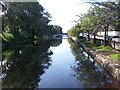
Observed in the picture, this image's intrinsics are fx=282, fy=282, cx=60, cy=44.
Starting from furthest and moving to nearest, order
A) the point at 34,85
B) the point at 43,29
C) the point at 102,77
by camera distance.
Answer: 1. the point at 43,29
2. the point at 102,77
3. the point at 34,85

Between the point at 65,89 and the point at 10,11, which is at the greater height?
the point at 10,11

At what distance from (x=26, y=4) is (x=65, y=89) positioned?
148ft

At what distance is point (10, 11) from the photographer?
4666cm

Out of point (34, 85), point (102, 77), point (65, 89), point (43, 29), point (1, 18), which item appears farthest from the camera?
point (43, 29)

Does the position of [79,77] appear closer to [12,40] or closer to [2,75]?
[2,75]

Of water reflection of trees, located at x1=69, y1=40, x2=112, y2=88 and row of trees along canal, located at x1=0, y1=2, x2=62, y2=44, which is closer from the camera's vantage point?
water reflection of trees, located at x1=69, y1=40, x2=112, y2=88

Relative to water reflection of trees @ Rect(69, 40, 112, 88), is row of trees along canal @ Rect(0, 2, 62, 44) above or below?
above

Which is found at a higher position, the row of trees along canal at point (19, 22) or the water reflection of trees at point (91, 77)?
the row of trees along canal at point (19, 22)

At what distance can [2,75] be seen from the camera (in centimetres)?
1898

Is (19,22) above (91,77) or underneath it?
above

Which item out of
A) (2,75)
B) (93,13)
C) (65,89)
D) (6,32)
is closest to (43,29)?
(6,32)

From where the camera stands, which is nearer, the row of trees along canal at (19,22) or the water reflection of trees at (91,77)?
the water reflection of trees at (91,77)

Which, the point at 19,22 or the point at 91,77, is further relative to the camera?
the point at 19,22

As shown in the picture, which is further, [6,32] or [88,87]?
[6,32]
